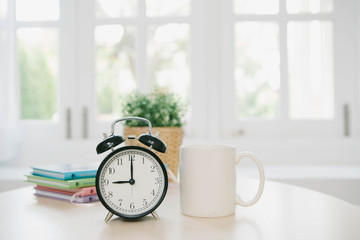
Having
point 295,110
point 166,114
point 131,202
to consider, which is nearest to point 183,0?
point 295,110

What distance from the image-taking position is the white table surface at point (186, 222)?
0.60 m

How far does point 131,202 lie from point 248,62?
5.14 ft

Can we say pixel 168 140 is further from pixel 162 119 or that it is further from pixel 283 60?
pixel 283 60

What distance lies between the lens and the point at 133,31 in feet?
6.97

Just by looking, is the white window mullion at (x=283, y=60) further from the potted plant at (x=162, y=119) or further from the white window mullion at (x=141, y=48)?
the potted plant at (x=162, y=119)

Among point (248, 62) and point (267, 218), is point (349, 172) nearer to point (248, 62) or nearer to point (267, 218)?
point (248, 62)

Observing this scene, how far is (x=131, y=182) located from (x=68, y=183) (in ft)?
0.76

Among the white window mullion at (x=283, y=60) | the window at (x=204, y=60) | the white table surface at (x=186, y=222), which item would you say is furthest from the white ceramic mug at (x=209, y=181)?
the white window mullion at (x=283, y=60)

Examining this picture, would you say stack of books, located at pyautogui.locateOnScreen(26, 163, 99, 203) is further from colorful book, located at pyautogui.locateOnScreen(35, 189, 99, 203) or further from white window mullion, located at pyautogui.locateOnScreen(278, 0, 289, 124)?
white window mullion, located at pyautogui.locateOnScreen(278, 0, 289, 124)

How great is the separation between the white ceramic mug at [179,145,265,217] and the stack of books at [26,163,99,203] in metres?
0.27

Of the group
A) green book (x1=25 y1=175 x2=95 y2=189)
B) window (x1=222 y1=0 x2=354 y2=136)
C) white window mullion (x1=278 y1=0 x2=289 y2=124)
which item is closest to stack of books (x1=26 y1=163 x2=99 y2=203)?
green book (x1=25 y1=175 x2=95 y2=189)

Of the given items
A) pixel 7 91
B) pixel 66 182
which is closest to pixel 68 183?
pixel 66 182

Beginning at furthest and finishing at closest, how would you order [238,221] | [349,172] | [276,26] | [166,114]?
1. [276,26]
2. [349,172]
3. [166,114]
4. [238,221]

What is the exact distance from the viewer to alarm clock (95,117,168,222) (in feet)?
2.25
